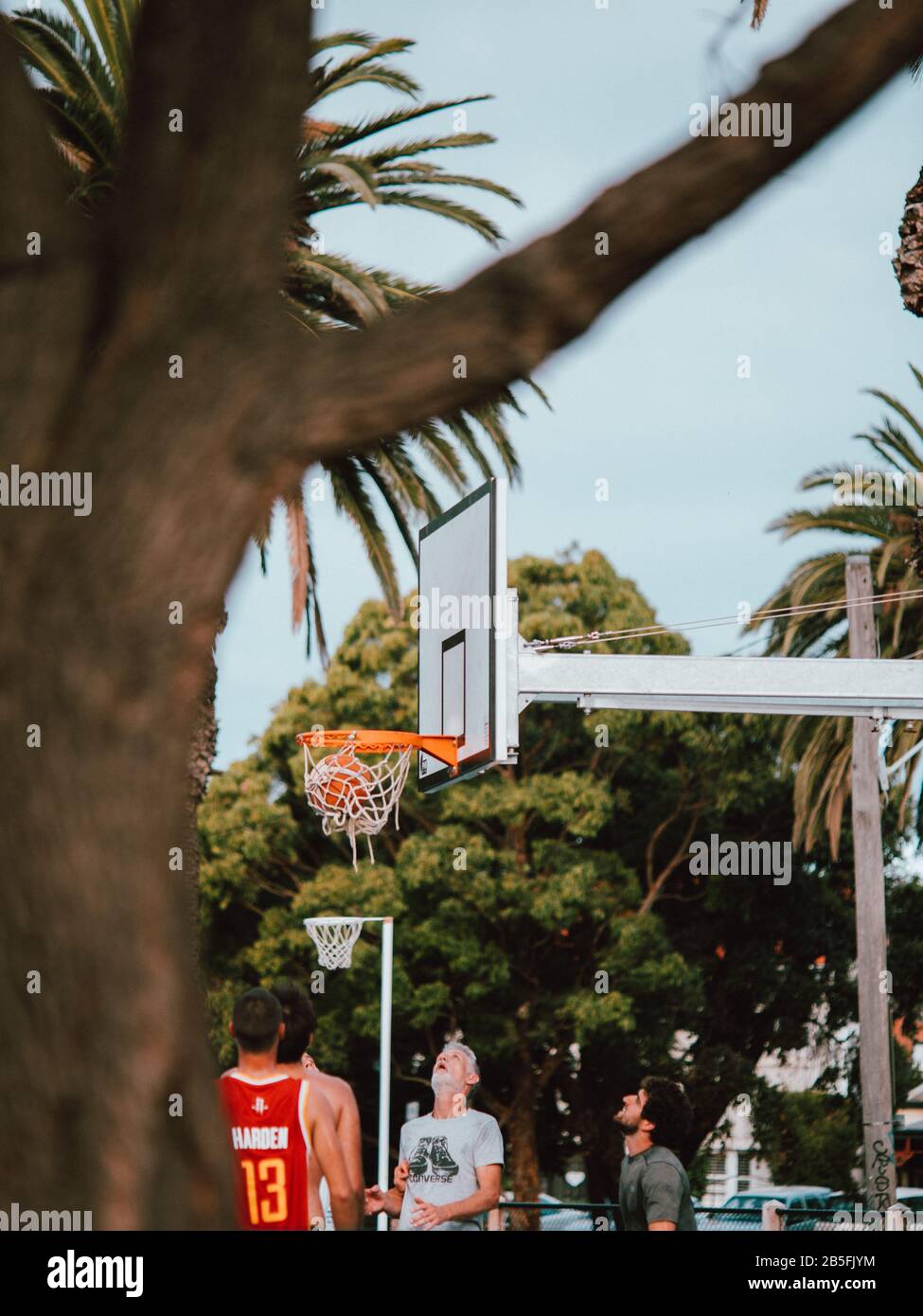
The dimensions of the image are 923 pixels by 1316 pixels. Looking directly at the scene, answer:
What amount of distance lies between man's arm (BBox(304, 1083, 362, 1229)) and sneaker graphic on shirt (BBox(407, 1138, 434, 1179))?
1.58m

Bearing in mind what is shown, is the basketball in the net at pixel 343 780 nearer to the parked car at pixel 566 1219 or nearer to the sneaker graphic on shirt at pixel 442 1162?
the parked car at pixel 566 1219

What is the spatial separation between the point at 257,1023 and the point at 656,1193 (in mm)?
1862

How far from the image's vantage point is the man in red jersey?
207 inches

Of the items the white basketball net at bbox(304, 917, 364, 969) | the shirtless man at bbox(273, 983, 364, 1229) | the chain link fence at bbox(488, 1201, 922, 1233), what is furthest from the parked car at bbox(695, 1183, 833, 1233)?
the shirtless man at bbox(273, 983, 364, 1229)

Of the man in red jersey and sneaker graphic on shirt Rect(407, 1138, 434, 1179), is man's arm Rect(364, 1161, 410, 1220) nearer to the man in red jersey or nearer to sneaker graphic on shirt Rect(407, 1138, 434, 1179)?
sneaker graphic on shirt Rect(407, 1138, 434, 1179)

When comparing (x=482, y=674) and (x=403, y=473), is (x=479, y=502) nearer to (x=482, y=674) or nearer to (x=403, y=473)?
(x=482, y=674)

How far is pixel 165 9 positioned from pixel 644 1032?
2550cm

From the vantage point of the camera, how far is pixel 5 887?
109 inches

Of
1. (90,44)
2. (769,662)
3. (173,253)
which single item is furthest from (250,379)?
(90,44)

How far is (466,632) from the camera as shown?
1064cm

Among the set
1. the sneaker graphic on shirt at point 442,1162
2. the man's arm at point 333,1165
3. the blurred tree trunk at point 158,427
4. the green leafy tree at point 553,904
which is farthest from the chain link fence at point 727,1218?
the green leafy tree at point 553,904

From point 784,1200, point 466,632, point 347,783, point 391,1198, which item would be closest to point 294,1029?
point 391,1198

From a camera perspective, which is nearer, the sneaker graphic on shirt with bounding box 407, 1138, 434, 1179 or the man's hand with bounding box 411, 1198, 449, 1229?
the man's hand with bounding box 411, 1198, 449, 1229

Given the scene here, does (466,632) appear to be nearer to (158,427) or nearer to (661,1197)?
(661,1197)
